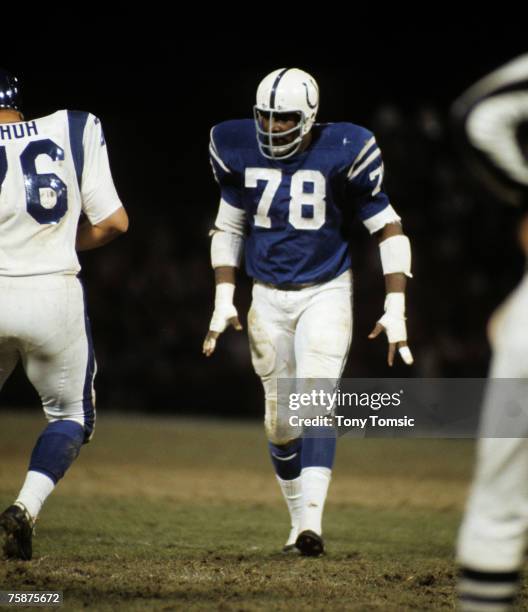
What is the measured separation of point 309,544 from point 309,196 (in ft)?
5.33

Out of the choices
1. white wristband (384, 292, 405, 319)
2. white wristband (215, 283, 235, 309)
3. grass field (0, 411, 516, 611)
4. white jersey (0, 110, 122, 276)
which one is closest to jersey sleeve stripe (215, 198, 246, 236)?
white wristband (215, 283, 235, 309)

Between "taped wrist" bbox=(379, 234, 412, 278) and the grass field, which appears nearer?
the grass field

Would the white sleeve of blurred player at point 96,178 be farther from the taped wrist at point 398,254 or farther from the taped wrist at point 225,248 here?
the taped wrist at point 398,254

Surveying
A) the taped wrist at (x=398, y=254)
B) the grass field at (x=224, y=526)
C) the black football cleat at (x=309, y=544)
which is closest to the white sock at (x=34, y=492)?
the grass field at (x=224, y=526)

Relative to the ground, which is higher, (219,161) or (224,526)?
(219,161)

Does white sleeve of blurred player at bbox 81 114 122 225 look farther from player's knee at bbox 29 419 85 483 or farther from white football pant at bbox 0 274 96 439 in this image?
player's knee at bbox 29 419 85 483

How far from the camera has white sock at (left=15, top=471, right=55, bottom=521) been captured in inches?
173

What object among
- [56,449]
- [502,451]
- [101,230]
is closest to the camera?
[502,451]

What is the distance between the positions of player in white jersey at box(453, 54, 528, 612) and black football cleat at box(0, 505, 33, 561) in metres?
2.15

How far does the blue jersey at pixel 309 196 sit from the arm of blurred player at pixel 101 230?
787mm

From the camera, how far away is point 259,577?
4324mm

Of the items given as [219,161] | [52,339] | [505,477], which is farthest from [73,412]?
[505,477]

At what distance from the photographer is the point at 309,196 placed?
5.22 metres

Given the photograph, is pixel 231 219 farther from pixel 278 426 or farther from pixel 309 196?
pixel 278 426
